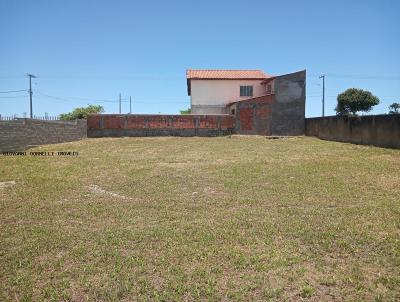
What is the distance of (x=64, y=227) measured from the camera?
223 inches

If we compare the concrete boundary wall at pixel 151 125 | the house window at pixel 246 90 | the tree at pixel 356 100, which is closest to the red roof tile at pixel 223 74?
the house window at pixel 246 90

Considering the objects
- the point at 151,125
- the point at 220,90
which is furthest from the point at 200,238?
the point at 220,90

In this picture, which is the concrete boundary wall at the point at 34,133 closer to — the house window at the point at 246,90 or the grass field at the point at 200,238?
the grass field at the point at 200,238

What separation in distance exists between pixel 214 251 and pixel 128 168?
26.2 ft

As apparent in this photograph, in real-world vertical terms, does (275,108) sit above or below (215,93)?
below

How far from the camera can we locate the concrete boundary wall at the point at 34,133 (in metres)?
16.7

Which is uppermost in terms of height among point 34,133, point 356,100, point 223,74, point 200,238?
point 223,74

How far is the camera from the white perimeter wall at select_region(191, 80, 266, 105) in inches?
1497

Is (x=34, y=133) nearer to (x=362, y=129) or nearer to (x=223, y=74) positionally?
(x=362, y=129)

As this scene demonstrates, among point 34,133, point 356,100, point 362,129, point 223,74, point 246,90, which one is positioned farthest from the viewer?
point 356,100

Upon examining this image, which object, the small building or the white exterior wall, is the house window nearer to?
the white exterior wall

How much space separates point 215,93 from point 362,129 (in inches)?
797

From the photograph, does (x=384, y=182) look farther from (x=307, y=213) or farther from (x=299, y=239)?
(x=299, y=239)

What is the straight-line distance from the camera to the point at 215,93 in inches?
1502
